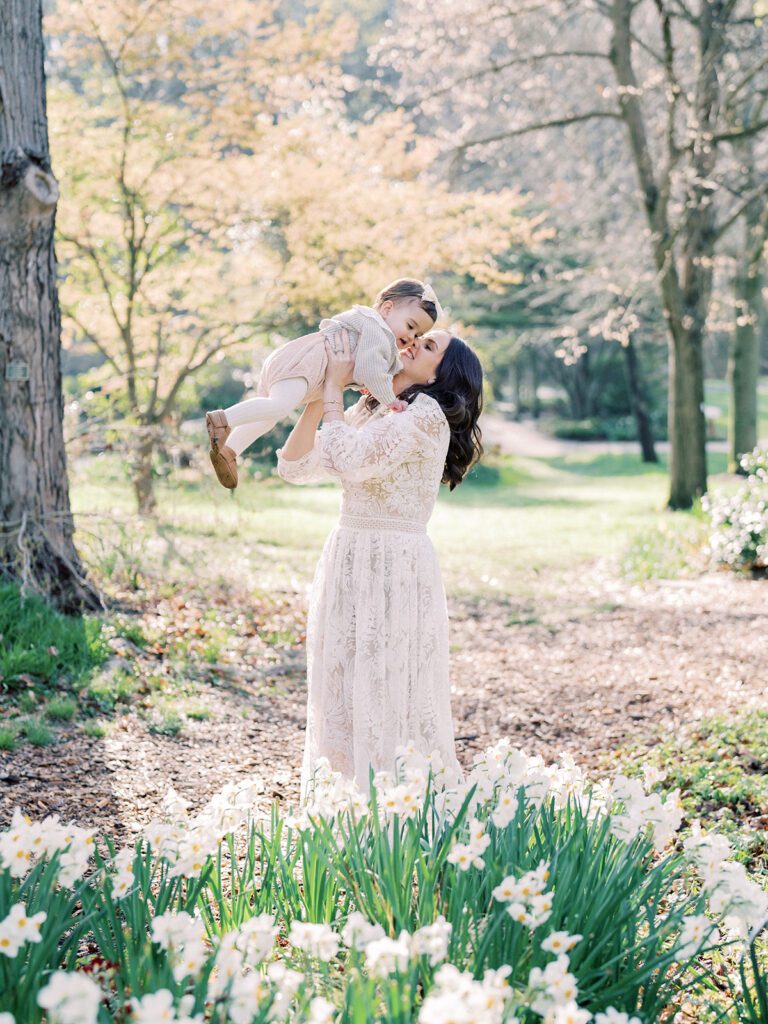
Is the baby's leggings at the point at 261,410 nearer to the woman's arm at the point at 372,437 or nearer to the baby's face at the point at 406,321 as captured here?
the woman's arm at the point at 372,437

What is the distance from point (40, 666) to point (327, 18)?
721 cm

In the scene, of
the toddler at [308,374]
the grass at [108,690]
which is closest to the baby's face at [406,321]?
the toddler at [308,374]

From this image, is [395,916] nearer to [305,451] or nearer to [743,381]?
[305,451]

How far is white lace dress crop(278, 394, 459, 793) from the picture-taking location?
2986 mm

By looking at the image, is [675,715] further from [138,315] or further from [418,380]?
[138,315]

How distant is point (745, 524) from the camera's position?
352 inches

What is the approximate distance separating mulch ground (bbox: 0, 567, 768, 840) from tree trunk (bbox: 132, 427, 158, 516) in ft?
5.78

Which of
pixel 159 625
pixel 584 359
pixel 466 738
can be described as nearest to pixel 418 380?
pixel 466 738

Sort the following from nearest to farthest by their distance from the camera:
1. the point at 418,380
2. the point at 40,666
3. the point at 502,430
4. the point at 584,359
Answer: the point at 418,380
the point at 40,666
the point at 584,359
the point at 502,430

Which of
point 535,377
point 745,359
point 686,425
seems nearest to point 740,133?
point 686,425

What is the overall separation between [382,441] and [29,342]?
10.9 feet

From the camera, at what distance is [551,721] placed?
17.4ft

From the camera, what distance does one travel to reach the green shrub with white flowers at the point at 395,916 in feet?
5.57

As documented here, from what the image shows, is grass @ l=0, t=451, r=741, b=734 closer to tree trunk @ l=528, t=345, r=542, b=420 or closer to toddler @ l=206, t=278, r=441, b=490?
toddler @ l=206, t=278, r=441, b=490
